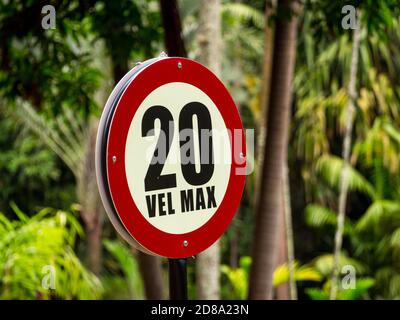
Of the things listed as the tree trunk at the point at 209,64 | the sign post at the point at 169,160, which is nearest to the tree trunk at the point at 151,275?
the tree trunk at the point at 209,64

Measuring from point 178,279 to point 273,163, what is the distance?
8.60 feet

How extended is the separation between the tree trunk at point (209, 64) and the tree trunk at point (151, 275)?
1.01 ft

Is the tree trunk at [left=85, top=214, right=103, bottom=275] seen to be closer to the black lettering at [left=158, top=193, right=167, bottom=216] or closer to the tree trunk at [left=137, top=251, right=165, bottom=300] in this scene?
the tree trunk at [left=137, top=251, right=165, bottom=300]

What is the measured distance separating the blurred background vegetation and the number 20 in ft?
4.85

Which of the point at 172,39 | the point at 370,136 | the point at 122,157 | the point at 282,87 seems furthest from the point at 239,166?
the point at 370,136

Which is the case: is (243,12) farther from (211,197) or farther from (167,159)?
(167,159)

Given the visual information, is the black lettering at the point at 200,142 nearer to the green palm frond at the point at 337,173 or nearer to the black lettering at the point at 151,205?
the black lettering at the point at 151,205

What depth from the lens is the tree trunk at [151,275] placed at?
5605 mm

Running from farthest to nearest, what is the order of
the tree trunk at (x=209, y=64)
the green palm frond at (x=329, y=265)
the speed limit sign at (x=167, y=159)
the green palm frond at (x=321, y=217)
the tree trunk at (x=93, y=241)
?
the tree trunk at (x=93, y=241)
the green palm frond at (x=321, y=217)
the green palm frond at (x=329, y=265)
the tree trunk at (x=209, y=64)
the speed limit sign at (x=167, y=159)

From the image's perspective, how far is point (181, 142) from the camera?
7.31 feet

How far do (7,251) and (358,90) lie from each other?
23.1ft

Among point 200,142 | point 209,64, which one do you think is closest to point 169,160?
point 200,142

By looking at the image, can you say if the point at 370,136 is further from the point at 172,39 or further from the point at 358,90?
the point at 172,39

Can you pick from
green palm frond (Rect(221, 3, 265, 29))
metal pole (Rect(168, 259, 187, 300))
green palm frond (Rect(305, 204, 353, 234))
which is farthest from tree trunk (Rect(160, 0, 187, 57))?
green palm frond (Rect(305, 204, 353, 234))
